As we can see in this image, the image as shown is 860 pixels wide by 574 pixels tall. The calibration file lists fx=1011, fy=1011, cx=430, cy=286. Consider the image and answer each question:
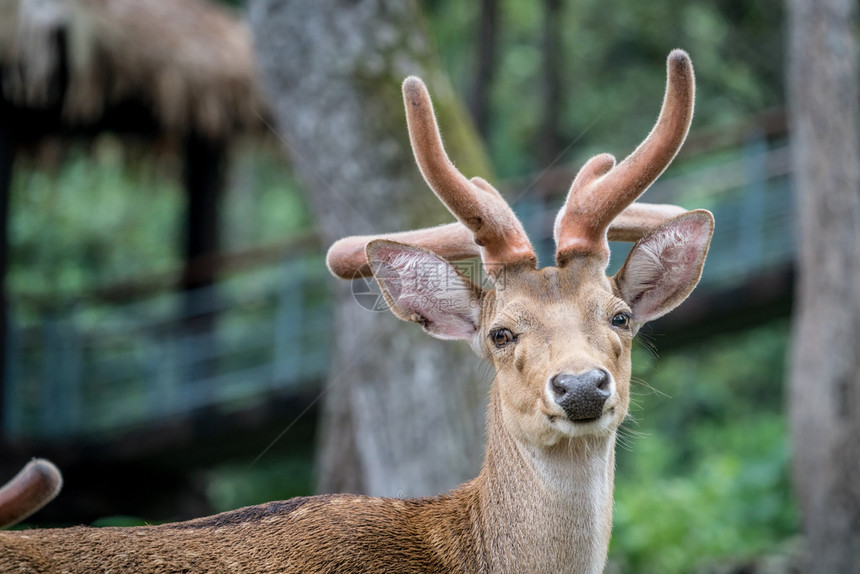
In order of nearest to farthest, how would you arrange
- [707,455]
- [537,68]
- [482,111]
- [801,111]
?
[801,111] → [482,111] → [707,455] → [537,68]

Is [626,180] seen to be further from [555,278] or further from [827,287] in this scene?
[827,287]

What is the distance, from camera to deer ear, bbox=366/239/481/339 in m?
2.87

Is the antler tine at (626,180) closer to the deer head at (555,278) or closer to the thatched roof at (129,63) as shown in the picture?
the deer head at (555,278)

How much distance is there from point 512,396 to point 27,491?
1.36 metres

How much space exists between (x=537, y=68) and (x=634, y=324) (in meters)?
13.2

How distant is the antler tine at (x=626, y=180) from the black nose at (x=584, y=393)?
442mm

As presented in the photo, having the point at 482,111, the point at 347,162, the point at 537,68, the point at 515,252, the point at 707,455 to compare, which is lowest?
the point at 707,455

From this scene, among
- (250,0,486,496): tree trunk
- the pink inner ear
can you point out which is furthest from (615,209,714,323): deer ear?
(250,0,486,496): tree trunk

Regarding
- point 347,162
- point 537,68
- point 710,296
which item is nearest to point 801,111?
point 710,296

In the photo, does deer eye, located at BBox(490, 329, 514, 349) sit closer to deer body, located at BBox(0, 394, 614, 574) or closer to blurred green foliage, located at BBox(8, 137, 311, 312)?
deer body, located at BBox(0, 394, 614, 574)

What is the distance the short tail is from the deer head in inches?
39.4

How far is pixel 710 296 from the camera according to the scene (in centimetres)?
988

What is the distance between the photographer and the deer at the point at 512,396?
2.58m

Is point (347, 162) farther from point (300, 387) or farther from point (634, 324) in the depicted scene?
point (300, 387)
